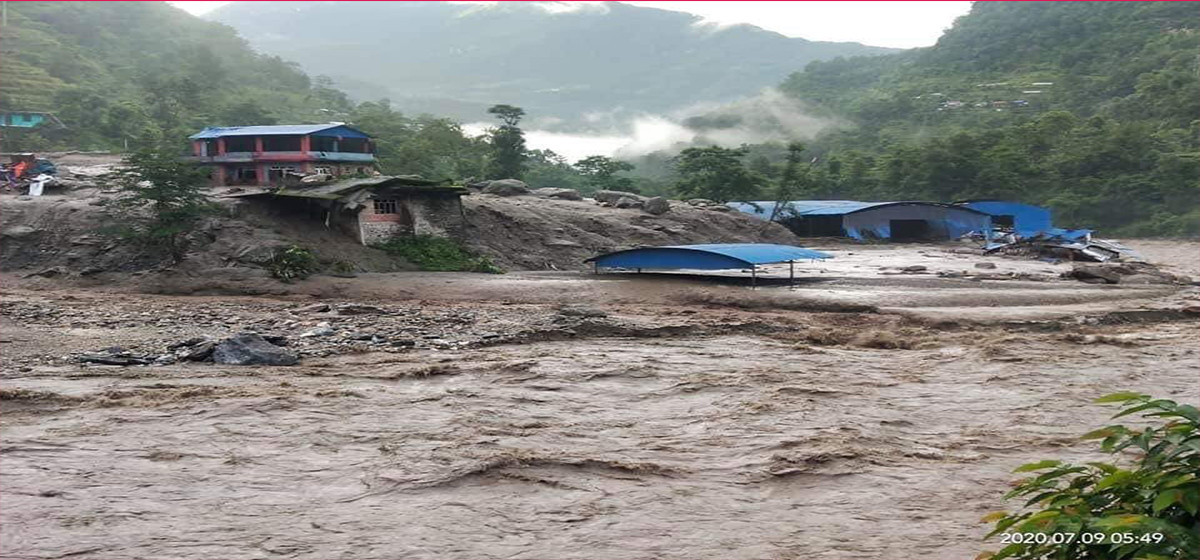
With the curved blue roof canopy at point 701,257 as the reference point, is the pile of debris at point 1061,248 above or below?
below

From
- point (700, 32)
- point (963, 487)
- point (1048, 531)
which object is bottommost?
point (963, 487)

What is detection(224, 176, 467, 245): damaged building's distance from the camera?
26453 millimetres

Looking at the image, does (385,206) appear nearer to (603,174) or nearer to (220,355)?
(220,355)

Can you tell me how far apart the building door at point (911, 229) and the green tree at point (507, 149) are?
64.4 feet

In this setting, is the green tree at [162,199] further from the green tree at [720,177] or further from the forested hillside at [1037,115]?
the forested hillside at [1037,115]

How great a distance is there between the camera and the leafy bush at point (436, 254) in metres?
27.0

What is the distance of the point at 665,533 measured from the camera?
755 cm

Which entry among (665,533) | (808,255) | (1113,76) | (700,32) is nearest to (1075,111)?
(1113,76)

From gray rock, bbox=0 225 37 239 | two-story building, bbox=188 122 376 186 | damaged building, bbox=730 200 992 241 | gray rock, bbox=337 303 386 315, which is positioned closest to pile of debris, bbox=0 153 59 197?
gray rock, bbox=0 225 37 239

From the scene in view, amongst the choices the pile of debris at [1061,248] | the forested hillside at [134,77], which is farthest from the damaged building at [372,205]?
the pile of debris at [1061,248]

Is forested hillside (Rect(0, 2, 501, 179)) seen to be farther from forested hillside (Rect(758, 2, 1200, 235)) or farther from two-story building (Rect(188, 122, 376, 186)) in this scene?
forested hillside (Rect(758, 2, 1200, 235))

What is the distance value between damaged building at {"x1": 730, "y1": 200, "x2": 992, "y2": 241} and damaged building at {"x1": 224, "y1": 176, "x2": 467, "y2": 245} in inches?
821

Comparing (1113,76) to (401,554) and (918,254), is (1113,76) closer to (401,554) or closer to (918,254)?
(918,254)

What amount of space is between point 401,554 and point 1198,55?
78.6 meters
